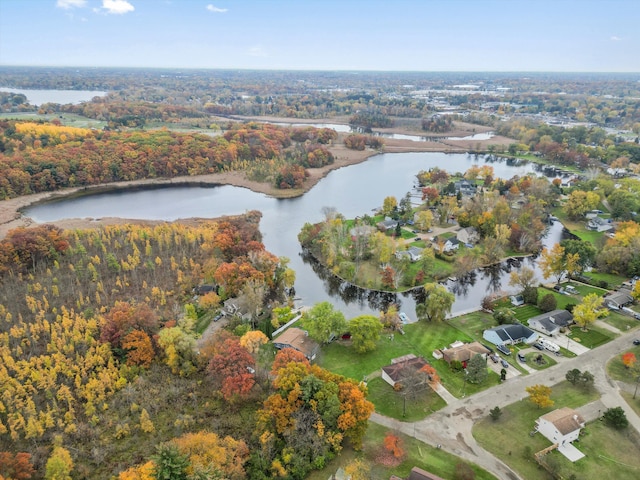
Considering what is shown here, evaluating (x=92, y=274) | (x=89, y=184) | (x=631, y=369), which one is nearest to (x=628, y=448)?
(x=631, y=369)

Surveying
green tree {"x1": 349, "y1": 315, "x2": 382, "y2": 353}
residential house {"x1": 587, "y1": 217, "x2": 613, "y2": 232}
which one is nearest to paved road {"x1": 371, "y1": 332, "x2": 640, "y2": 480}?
green tree {"x1": 349, "y1": 315, "x2": 382, "y2": 353}

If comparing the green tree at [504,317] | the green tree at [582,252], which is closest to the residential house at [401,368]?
the green tree at [504,317]

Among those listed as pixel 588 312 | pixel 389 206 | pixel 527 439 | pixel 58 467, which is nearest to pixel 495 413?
pixel 527 439

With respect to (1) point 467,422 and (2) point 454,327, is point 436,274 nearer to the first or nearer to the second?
(2) point 454,327

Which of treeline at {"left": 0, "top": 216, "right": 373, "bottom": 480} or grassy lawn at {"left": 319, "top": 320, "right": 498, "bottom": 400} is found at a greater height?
treeline at {"left": 0, "top": 216, "right": 373, "bottom": 480}

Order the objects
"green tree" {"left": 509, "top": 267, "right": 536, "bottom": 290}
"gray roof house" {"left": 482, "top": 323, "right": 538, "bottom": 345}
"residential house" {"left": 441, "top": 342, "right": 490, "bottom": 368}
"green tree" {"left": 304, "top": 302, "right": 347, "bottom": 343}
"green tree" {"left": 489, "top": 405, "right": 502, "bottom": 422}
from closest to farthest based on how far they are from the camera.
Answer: "green tree" {"left": 489, "top": 405, "right": 502, "bottom": 422} < "residential house" {"left": 441, "top": 342, "right": 490, "bottom": 368} < "green tree" {"left": 304, "top": 302, "right": 347, "bottom": 343} < "gray roof house" {"left": 482, "top": 323, "right": 538, "bottom": 345} < "green tree" {"left": 509, "top": 267, "right": 536, "bottom": 290}

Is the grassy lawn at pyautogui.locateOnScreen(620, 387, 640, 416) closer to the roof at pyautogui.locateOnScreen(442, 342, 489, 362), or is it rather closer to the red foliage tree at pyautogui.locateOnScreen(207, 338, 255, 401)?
the roof at pyautogui.locateOnScreen(442, 342, 489, 362)

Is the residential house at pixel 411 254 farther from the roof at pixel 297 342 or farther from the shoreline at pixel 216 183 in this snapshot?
the shoreline at pixel 216 183
